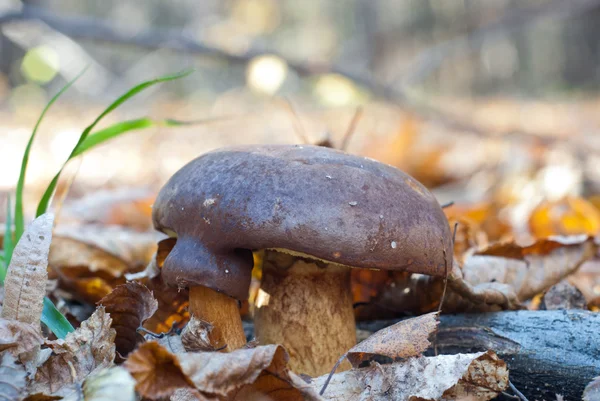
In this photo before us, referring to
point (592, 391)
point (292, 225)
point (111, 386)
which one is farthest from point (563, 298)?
point (111, 386)

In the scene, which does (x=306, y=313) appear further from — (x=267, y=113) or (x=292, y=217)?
(x=267, y=113)

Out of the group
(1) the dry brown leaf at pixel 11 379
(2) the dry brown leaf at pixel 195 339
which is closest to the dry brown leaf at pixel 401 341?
(2) the dry brown leaf at pixel 195 339

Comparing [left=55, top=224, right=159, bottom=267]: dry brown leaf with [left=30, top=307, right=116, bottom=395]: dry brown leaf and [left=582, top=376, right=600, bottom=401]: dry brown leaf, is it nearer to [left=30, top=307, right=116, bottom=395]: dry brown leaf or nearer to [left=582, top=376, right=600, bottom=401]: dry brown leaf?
[left=30, top=307, right=116, bottom=395]: dry brown leaf

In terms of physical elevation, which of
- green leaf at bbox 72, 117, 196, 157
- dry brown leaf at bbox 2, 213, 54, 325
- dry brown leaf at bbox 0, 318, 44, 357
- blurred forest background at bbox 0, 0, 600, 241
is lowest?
blurred forest background at bbox 0, 0, 600, 241

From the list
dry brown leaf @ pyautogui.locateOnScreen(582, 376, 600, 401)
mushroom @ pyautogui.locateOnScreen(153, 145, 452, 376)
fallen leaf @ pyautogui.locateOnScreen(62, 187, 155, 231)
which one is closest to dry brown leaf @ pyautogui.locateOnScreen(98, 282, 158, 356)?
mushroom @ pyautogui.locateOnScreen(153, 145, 452, 376)

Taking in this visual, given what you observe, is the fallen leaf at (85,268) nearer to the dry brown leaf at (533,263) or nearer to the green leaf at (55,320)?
the green leaf at (55,320)

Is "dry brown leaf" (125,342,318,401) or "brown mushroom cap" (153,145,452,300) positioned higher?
"brown mushroom cap" (153,145,452,300)
